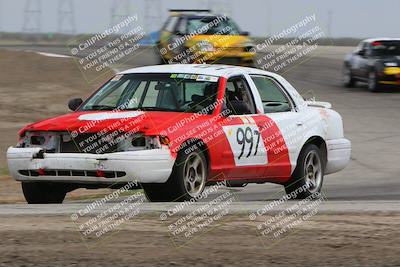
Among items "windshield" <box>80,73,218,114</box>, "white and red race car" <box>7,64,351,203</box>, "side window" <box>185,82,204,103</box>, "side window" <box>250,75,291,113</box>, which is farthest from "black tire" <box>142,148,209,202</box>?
"side window" <box>250,75,291,113</box>

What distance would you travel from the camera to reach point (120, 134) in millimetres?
9836

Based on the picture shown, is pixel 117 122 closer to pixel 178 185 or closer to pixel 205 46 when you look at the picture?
pixel 178 185

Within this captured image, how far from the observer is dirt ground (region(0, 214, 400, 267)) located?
6594 mm

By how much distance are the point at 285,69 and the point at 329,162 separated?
2529 centimetres

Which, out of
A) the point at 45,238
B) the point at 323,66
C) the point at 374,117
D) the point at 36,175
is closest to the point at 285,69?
the point at 323,66

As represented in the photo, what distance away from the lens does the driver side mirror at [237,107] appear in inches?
424

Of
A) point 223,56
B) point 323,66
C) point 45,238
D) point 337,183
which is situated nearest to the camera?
point 45,238

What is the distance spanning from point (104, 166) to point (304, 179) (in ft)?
9.28

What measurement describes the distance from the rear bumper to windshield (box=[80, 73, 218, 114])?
78.9 inches

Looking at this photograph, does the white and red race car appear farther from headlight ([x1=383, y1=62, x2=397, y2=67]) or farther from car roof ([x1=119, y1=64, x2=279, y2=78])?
headlight ([x1=383, y1=62, x2=397, y2=67])

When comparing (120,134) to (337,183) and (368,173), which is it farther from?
(368,173)

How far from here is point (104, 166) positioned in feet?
32.0

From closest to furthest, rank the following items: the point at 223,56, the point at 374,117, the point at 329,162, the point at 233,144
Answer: the point at 233,144 < the point at 329,162 < the point at 374,117 < the point at 223,56

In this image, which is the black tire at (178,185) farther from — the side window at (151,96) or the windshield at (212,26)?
the windshield at (212,26)
